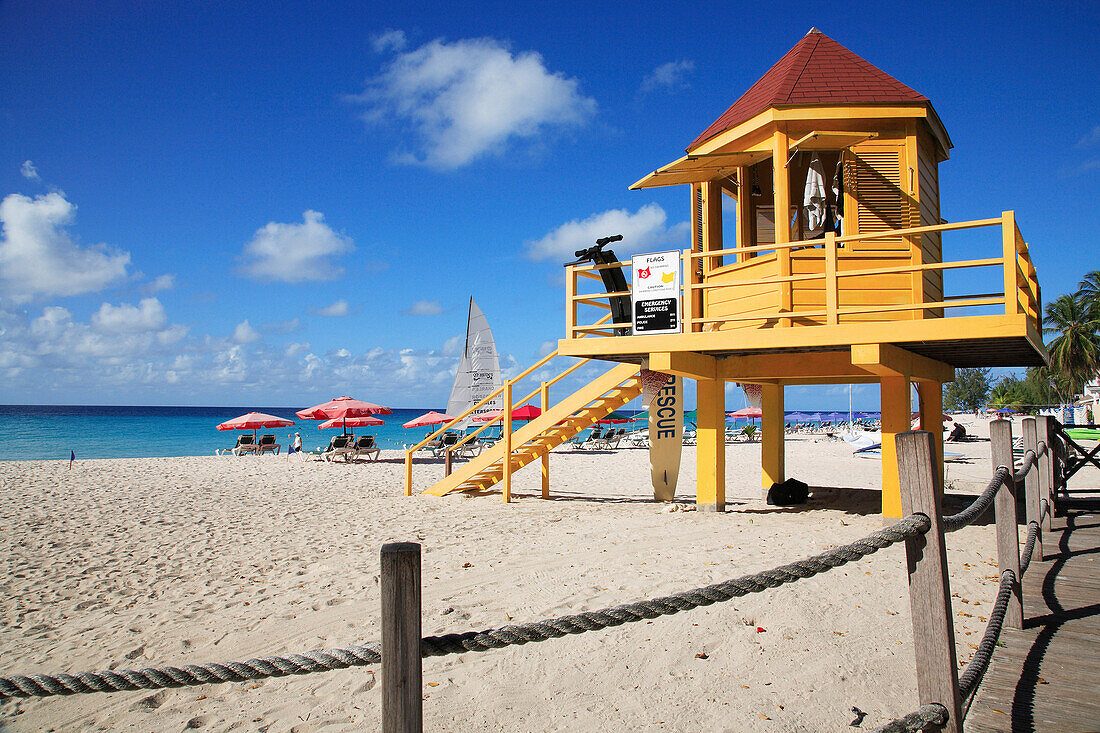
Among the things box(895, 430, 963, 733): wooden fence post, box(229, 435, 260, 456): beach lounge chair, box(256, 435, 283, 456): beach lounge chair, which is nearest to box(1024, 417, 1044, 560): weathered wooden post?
box(895, 430, 963, 733): wooden fence post

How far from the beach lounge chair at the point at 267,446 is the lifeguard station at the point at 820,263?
78.4 ft

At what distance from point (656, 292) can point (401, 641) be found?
28.3 ft

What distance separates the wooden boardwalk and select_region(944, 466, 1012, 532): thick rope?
2.52ft

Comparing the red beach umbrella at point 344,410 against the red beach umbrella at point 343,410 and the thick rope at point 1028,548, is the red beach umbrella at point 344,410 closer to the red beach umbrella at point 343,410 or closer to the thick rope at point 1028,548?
the red beach umbrella at point 343,410

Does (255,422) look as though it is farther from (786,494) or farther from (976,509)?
(976,509)

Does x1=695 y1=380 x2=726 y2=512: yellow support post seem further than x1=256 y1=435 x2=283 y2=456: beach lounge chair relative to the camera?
No

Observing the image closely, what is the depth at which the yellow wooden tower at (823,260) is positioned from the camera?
28.7 ft

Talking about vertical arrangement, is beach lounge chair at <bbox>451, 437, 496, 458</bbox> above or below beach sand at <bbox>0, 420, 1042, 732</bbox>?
above

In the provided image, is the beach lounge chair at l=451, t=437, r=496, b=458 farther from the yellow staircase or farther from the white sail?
the yellow staircase

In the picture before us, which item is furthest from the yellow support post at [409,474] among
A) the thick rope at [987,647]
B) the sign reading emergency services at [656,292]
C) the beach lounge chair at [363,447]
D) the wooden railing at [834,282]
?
the thick rope at [987,647]

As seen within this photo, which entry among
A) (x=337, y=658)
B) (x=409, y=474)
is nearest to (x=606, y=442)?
(x=409, y=474)

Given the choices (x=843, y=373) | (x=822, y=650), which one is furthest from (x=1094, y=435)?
(x=822, y=650)

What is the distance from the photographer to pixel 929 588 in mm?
2230

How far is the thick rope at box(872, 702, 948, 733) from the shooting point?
2137 mm
